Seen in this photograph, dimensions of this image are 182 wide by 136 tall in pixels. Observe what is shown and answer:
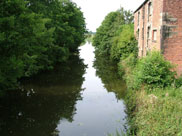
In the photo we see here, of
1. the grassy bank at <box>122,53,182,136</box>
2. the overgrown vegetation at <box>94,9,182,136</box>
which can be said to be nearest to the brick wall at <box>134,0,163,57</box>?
the overgrown vegetation at <box>94,9,182,136</box>

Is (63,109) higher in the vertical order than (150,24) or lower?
lower

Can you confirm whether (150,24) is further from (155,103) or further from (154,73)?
(155,103)

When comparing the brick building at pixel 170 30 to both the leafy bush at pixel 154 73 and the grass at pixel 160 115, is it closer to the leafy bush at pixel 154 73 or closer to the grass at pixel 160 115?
the leafy bush at pixel 154 73

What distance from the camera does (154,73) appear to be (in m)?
11.8

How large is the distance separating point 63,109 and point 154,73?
18.7 feet

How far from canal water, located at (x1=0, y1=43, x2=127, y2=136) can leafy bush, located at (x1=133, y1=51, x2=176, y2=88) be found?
7.07 feet

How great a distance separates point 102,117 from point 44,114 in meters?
3.22

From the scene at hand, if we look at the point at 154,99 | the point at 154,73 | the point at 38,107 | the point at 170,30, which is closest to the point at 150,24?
the point at 170,30

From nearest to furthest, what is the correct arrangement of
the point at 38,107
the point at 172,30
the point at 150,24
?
the point at 38,107 < the point at 172,30 < the point at 150,24

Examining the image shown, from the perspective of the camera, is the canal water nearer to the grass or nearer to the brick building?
the grass

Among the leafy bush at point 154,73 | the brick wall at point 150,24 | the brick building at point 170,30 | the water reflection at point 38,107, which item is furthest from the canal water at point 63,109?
the brick building at point 170,30

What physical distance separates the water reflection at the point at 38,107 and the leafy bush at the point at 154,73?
14.7 feet

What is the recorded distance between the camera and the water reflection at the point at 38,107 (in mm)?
9898

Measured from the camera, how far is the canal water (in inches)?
389
